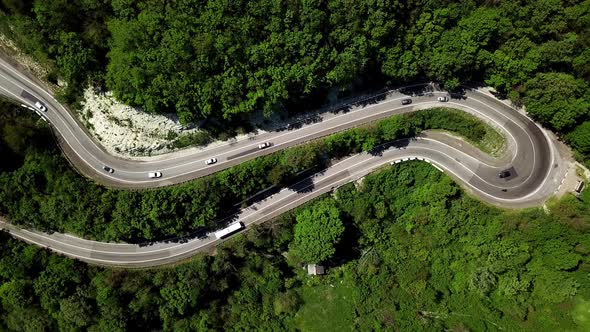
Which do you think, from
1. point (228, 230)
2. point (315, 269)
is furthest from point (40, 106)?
point (315, 269)

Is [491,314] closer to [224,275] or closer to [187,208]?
[224,275]

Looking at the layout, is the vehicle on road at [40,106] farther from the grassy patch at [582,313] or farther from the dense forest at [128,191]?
the grassy patch at [582,313]

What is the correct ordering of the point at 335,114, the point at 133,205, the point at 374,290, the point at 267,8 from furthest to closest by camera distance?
the point at 374,290 < the point at 335,114 < the point at 133,205 < the point at 267,8

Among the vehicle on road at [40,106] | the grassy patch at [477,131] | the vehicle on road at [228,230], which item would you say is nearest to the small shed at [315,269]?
the vehicle on road at [228,230]

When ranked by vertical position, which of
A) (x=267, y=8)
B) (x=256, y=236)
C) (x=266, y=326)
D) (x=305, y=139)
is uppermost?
(x=267, y=8)

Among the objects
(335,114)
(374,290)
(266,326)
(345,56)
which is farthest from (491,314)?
(345,56)

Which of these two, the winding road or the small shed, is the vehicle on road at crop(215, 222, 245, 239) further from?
the small shed
